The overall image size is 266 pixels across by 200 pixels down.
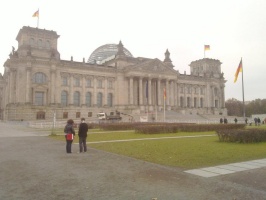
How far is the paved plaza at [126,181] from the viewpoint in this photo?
7859mm

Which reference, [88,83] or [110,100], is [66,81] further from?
[110,100]

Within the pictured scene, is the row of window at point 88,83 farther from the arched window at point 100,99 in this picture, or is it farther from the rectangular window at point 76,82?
the arched window at point 100,99

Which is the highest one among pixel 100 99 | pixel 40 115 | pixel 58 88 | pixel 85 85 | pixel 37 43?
pixel 37 43

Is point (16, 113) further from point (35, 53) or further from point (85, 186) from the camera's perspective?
point (85, 186)

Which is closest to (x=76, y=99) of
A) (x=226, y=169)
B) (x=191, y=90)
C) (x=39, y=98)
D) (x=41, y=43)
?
(x=39, y=98)

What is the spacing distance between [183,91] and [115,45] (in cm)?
3598

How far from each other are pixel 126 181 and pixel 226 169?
4.81 m

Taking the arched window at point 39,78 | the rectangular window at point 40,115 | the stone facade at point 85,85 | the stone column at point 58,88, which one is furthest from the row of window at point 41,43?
the rectangular window at point 40,115

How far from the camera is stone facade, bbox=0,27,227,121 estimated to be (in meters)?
73.6

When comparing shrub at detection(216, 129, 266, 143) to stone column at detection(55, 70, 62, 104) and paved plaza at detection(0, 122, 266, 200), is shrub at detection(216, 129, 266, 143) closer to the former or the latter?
paved plaza at detection(0, 122, 266, 200)

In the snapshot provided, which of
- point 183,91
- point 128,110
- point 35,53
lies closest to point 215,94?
point 183,91

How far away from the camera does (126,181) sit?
949 centimetres

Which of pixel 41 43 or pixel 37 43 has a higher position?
pixel 41 43

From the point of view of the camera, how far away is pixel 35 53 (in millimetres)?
75812
